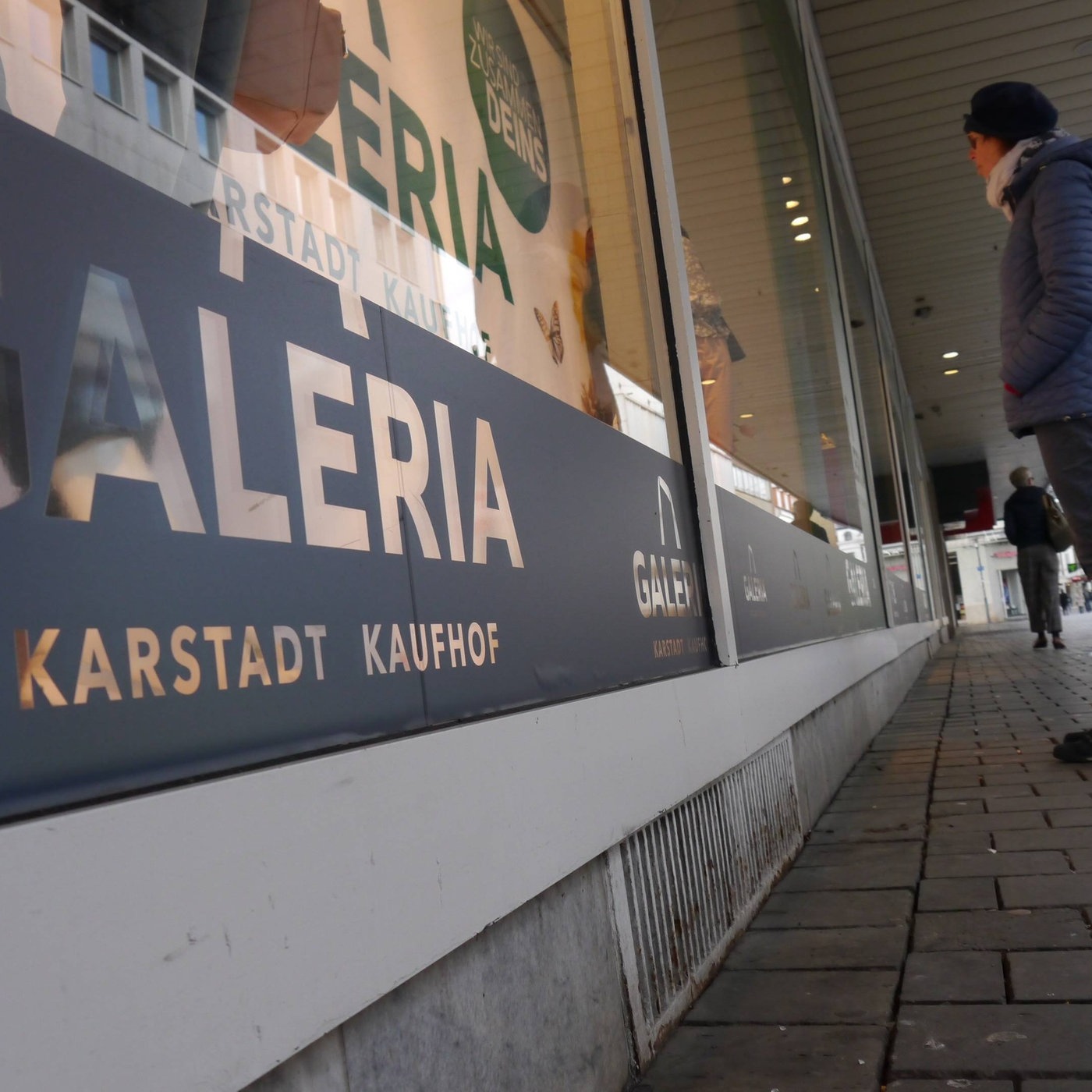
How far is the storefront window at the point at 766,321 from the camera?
9.31 feet

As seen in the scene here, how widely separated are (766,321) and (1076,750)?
69.6 inches

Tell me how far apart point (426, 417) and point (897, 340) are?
14971 mm

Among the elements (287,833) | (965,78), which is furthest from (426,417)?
(965,78)

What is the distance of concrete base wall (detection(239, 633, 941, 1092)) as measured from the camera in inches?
37.0

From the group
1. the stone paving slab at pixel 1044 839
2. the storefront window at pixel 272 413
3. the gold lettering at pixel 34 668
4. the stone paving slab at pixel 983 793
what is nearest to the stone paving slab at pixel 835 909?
the stone paving slab at pixel 1044 839

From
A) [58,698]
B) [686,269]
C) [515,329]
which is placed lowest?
[58,698]

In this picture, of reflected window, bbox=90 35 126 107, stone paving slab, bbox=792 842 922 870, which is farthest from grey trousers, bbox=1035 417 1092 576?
reflected window, bbox=90 35 126 107

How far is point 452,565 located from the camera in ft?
4.00

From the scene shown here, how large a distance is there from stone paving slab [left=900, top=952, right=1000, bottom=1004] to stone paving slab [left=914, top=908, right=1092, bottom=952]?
5cm

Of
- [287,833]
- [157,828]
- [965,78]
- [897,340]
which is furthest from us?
[897,340]

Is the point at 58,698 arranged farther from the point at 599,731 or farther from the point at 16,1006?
the point at 599,731

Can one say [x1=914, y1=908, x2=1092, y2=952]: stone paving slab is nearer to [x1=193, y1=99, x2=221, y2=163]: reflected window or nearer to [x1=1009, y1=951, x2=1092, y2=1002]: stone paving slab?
[x1=1009, y1=951, x2=1092, y2=1002]: stone paving slab

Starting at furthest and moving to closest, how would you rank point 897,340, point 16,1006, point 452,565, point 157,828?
point 897,340 < point 452,565 < point 157,828 < point 16,1006

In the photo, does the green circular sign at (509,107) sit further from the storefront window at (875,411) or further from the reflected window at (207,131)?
the storefront window at (875,411)
